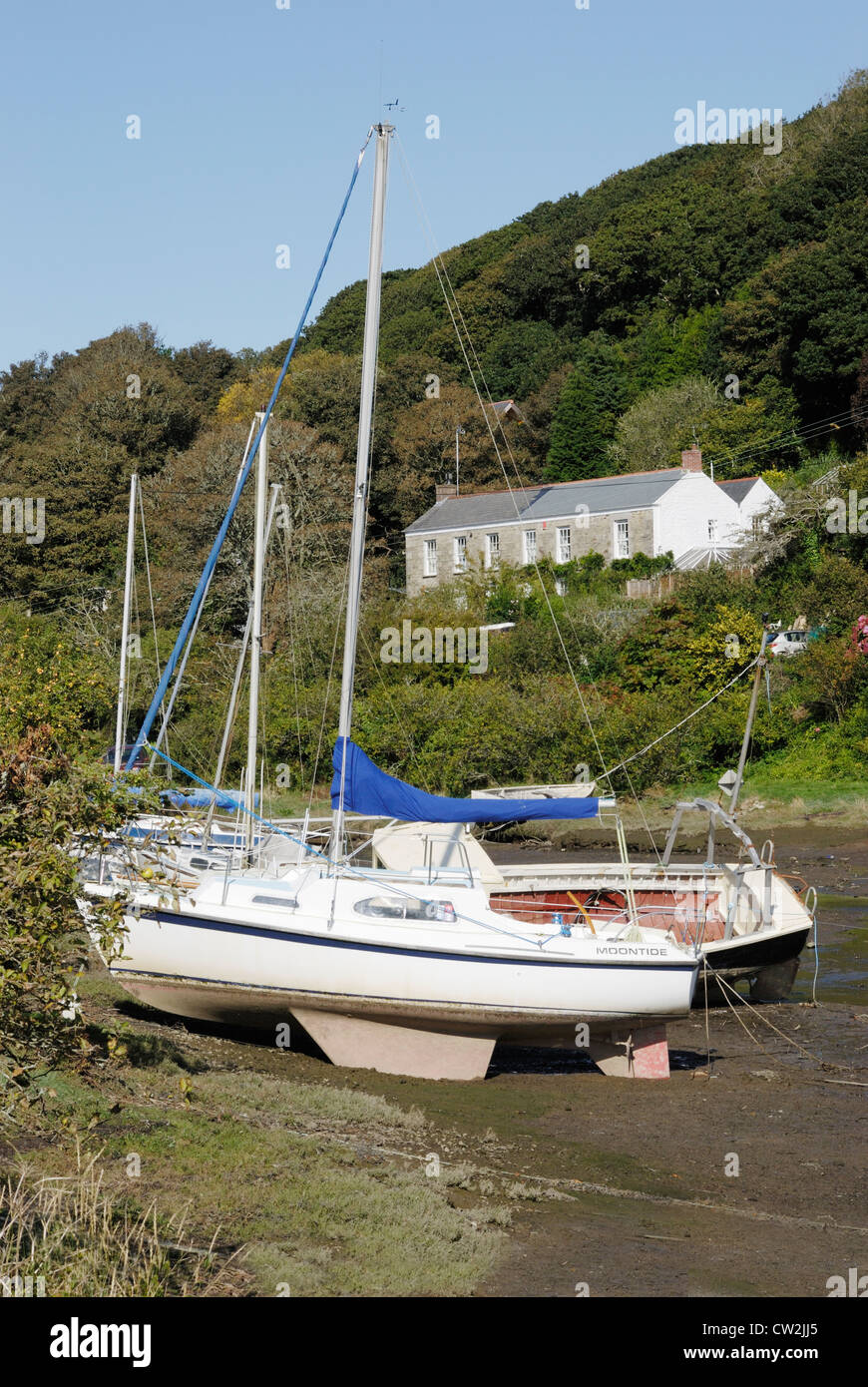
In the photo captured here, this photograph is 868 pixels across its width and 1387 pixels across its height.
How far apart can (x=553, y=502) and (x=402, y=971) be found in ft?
154

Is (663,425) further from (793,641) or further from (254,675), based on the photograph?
(254,675)

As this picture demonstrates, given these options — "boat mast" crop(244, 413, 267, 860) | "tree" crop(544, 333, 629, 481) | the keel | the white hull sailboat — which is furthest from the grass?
"tree" crop(544, 333, 629, 481)

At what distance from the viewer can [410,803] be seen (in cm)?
1948

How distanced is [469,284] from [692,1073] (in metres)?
98.9

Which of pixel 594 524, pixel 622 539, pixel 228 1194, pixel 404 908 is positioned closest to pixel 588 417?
pixel 594 524

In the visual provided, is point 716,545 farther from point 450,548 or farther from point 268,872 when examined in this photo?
point 268,872

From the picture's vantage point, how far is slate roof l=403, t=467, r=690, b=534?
5809cm

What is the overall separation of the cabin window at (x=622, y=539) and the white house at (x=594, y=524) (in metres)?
0.04

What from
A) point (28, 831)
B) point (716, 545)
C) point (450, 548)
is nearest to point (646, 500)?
point (716, 545)

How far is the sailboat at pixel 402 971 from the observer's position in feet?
55.4

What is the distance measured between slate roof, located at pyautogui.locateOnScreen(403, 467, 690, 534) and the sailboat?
131 ft

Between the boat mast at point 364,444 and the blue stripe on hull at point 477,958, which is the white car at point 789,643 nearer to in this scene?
the boat mast at point 364,444

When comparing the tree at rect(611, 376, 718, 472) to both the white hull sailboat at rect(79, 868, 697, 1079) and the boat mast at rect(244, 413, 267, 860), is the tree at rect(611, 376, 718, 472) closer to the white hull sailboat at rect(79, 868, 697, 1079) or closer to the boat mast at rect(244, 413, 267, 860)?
the boat mast at rect(244, 413, 267, 860)

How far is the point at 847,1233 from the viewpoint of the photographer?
11633 millimetres
